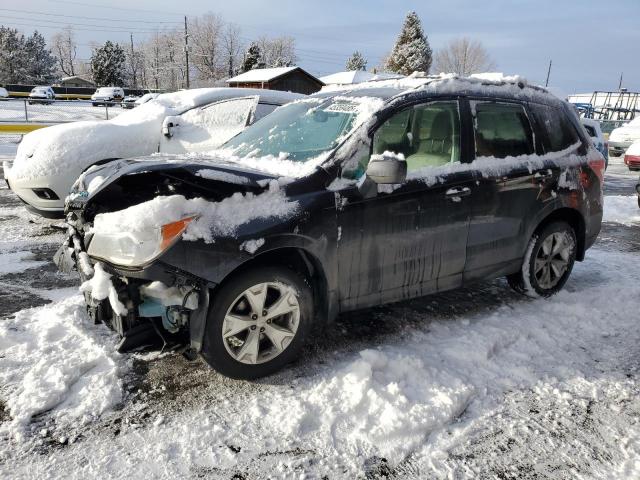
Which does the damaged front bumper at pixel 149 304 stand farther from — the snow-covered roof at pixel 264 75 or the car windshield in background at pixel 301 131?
the snow-covered roof at pixel 264 75

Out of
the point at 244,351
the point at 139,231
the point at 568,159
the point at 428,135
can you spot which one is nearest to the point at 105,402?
the point at 244,351

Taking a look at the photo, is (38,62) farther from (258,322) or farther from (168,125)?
(258,322)

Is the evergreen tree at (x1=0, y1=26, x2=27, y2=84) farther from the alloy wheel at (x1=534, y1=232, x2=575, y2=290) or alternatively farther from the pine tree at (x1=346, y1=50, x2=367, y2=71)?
the alloy wheel at (x1=534, y1=232, x2=575, y2=290)

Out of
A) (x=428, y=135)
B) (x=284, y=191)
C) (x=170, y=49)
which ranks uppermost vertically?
(x=170, y=49)

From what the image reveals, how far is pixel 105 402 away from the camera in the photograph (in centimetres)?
287

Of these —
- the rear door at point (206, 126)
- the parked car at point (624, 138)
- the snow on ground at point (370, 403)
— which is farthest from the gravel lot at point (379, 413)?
the parked car at point (624, 138)

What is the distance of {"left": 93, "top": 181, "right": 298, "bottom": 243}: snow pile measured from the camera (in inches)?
108

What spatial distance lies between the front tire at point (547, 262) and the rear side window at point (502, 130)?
774 millimetres

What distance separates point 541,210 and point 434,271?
1287 mm

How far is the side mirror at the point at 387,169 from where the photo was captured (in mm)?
3201

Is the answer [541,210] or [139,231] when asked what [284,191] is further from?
[541,210]

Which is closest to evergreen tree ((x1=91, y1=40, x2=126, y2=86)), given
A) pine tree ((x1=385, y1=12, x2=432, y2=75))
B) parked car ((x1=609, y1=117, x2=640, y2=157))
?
pine tree ((x1=385, y1=12, x2=432, y2=75))

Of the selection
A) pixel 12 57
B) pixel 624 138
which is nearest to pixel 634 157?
pixel 624 138

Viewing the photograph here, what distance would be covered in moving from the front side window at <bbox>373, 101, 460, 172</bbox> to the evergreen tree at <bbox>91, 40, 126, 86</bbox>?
241 feet
